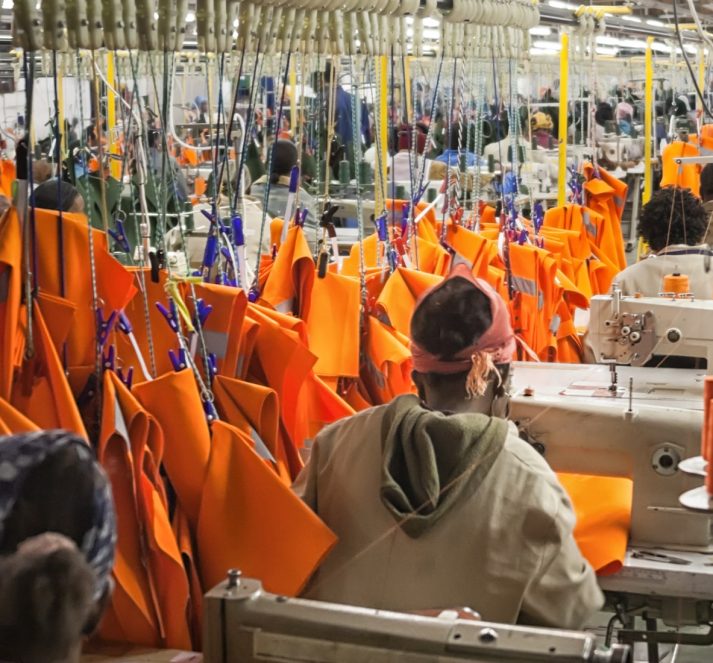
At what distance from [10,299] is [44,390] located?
178 mm

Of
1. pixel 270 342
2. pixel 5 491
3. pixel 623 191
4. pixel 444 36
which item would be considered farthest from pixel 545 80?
pixel 5 491

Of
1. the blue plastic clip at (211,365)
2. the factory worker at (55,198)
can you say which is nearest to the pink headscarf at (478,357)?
the blue plastic clip at (211,365)

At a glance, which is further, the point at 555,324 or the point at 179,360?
the point at 555,324

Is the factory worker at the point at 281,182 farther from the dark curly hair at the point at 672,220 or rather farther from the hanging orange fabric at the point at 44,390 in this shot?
the hanging orange fabric at the point at 44,390

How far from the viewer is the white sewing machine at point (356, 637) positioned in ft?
4.84

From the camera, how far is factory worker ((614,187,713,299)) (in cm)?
421

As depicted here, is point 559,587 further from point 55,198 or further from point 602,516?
point 55,198

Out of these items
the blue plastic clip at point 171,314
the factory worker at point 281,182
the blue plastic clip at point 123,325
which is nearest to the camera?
the blue plastic clip at point 123,325

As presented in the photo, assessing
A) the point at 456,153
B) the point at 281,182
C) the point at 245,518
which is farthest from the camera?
the point at 456,153

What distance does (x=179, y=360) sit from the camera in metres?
2.60

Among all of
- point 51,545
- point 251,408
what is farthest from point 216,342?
point 51,545

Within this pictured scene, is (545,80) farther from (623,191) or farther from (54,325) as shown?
(54,325)

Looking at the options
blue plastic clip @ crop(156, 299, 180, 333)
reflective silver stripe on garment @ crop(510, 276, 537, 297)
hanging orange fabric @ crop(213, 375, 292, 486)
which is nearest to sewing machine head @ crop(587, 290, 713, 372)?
reflective silver stripe on garment @ crop(510, 276, 537, 297)

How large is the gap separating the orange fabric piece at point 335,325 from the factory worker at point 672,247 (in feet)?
4.32
